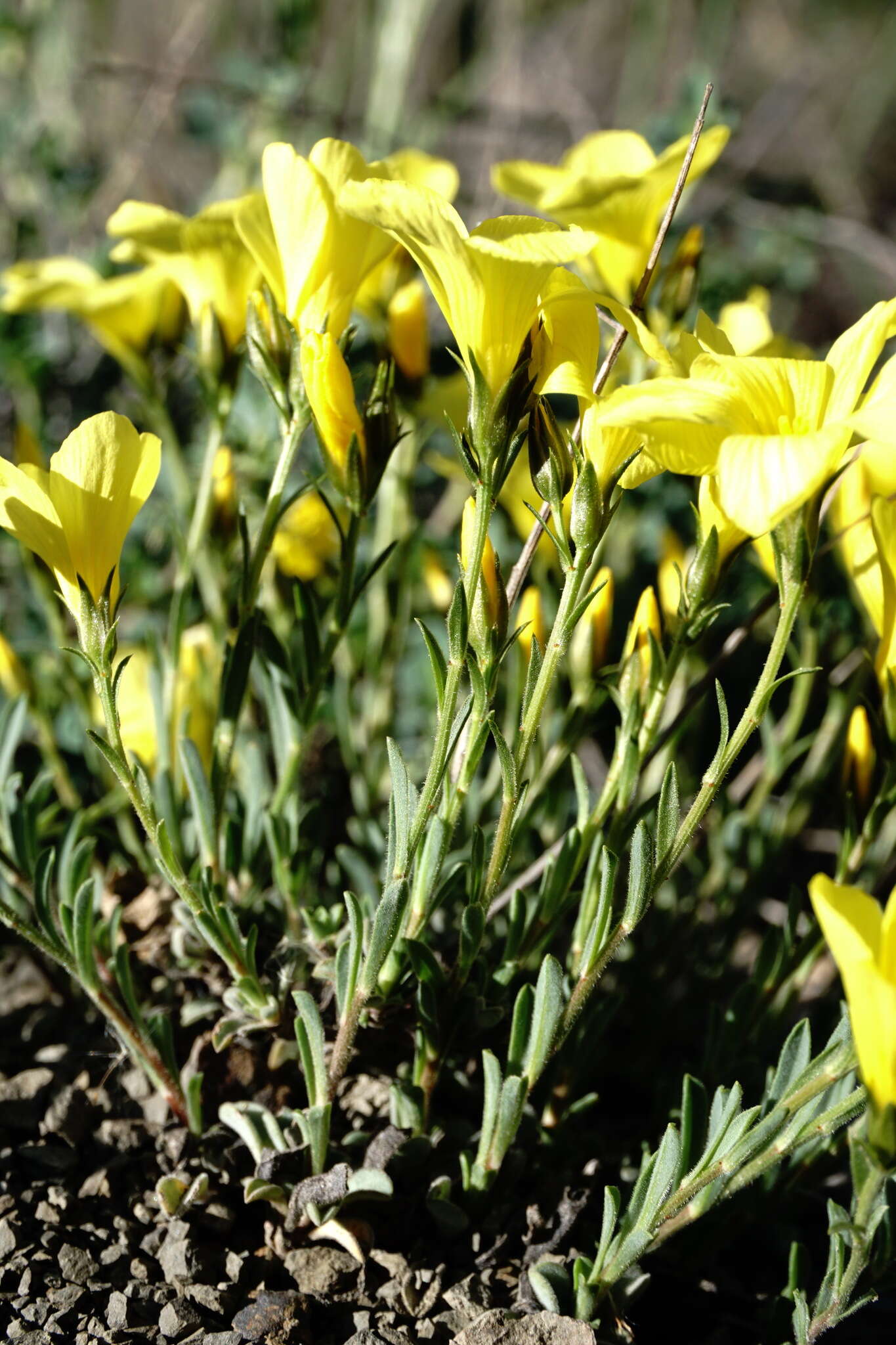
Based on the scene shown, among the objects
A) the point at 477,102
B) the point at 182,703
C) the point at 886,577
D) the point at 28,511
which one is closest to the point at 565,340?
the point at 886,577

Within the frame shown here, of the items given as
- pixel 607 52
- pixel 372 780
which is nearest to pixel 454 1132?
pixel 372 780

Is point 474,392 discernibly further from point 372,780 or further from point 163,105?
point 163,105

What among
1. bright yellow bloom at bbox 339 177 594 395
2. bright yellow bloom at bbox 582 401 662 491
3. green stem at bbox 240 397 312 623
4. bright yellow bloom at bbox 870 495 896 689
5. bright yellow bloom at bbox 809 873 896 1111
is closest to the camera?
bright yellow bloom at bbox 809 873 896 1111

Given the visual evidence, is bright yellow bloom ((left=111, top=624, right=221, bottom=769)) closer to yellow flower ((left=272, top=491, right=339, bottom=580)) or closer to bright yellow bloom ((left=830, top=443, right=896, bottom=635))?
yellow flower ((left=272, top=491, right=339, bottom=580))

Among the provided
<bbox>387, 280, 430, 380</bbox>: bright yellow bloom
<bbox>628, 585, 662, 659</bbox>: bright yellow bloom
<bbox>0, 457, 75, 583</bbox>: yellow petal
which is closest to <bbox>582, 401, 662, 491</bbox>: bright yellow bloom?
<bbox>628, 585, 662, 659</bbox>: bright yellow bloom

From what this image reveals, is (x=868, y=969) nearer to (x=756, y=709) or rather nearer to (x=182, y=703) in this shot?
(x=756, y=709)

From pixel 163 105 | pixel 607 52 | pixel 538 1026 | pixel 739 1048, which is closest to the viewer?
pixel 538 1026
